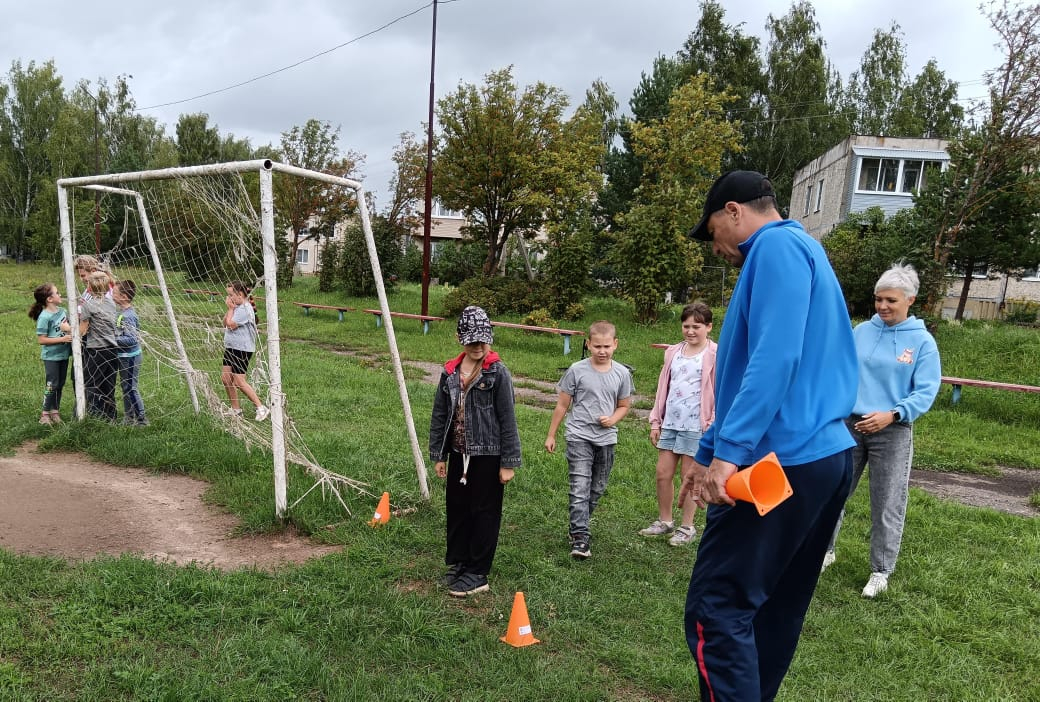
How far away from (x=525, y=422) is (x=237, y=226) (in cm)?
416

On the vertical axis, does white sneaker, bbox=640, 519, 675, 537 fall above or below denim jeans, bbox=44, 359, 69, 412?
below

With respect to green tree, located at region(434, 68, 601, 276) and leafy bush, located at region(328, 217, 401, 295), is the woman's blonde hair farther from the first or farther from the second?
leafy bush, located at region(328, 217, 401, 295)

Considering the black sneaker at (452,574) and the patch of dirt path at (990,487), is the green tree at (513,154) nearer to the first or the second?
the patch of dirt path at (990,487)

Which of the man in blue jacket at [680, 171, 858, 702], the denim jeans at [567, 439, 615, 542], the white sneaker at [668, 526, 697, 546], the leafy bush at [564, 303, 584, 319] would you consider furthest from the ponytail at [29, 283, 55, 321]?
the leafy bush at [564, 303, 584, 319]

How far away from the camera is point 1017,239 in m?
16.6

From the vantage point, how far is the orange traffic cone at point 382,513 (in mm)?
4840

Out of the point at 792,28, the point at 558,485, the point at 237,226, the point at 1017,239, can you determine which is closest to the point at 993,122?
the point at 1017,239

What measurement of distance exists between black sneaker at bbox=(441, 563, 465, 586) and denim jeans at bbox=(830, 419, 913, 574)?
7.31 ft

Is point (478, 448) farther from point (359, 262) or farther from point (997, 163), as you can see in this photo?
point (359, 262)

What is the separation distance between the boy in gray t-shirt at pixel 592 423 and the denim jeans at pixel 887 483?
143 centimetres

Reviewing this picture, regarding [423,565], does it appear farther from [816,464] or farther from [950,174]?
[950,174]

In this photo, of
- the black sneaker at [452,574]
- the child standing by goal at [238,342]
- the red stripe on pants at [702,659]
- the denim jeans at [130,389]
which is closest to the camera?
the red stripe on pants at [702,659]

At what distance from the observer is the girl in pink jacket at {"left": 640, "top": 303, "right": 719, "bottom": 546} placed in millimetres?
4633

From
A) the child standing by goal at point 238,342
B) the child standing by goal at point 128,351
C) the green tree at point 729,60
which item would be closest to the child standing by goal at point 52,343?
the child standing by goal at point 128,351
